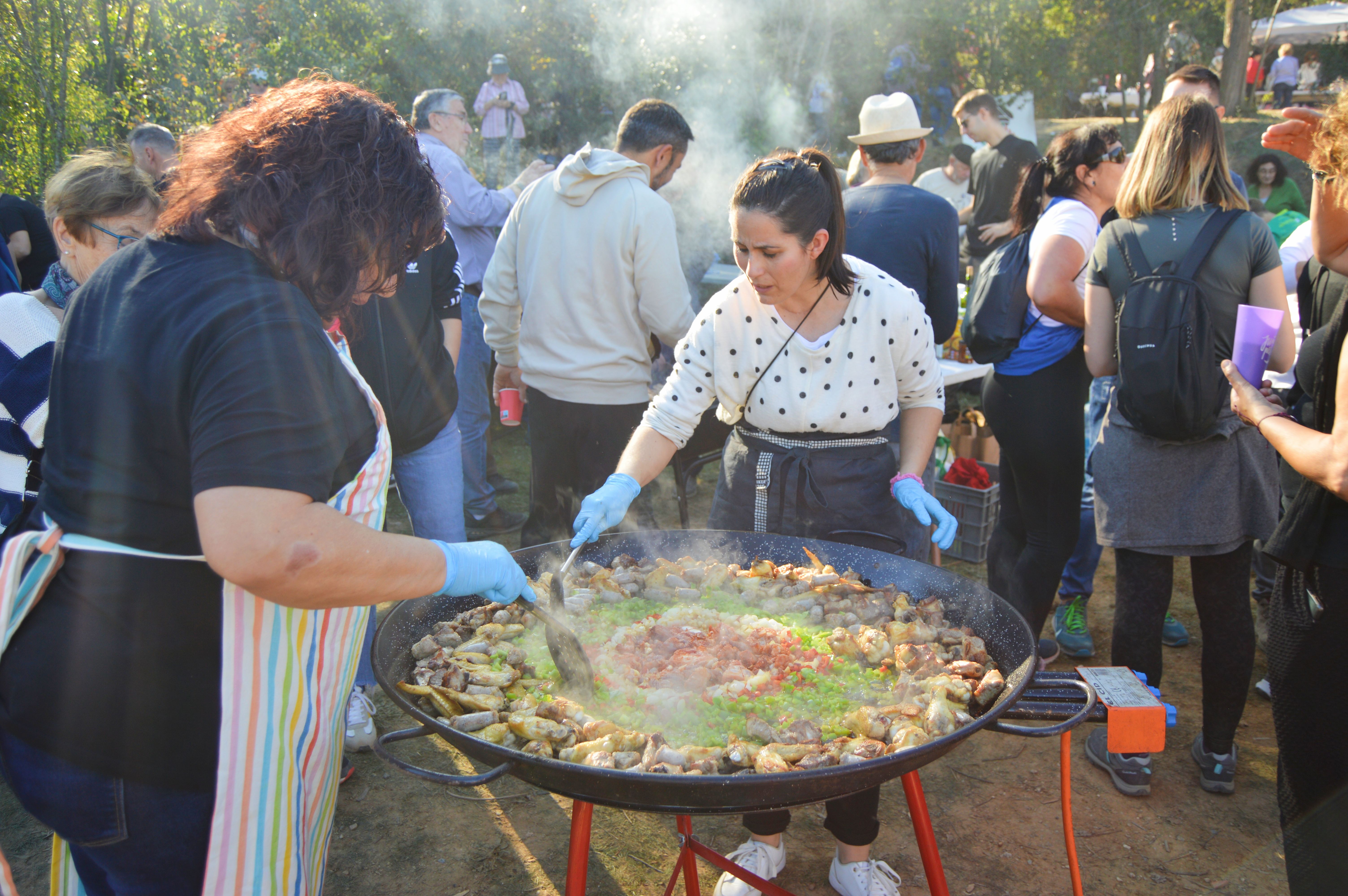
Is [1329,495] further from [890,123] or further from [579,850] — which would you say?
[890,123]

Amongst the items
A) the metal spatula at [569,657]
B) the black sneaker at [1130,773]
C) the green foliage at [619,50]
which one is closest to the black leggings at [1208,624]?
the black sneaker at [1130,773]

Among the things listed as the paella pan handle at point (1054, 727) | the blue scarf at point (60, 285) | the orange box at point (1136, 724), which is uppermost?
the blue scarf at point (60, 285)

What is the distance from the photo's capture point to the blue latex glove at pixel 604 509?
2.35 metres

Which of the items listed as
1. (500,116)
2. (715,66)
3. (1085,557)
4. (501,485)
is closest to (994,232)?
(1085,557)

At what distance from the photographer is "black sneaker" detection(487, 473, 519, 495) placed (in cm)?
607

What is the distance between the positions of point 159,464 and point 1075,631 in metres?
4.06

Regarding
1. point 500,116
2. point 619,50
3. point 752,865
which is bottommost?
point 752,865

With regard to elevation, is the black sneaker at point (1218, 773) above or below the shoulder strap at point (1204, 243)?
below

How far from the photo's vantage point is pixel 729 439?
112 inches

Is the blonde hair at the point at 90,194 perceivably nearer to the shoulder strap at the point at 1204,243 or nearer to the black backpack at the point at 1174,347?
the black backpack at the point at 1174,347

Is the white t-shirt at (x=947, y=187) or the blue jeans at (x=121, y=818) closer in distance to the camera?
the blue jeans at (x=121, y=818)

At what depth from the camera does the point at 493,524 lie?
5.50 m

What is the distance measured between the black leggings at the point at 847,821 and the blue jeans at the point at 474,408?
3241 mm

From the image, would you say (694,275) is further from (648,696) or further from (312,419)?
(312,419)
